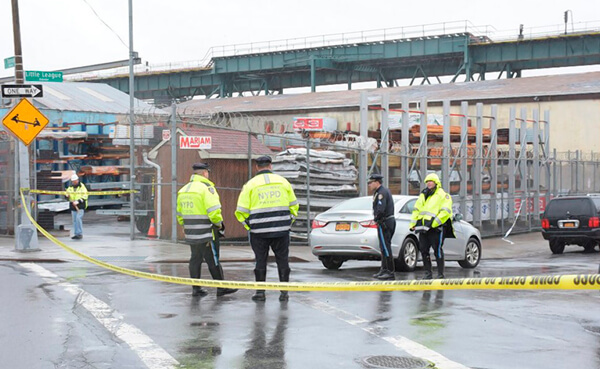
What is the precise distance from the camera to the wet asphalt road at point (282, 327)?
293 inches

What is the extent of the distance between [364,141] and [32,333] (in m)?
15.0

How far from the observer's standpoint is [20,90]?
17312mm

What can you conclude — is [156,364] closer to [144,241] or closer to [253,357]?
[253,357]

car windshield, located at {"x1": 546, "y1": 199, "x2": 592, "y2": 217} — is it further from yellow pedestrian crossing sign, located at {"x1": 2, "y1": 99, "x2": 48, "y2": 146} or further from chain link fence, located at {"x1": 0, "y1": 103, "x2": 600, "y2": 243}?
yellow pedestrian crossing sign, located at {"x1": 2, "y1": 99, "x2": 48, "y2": 146}

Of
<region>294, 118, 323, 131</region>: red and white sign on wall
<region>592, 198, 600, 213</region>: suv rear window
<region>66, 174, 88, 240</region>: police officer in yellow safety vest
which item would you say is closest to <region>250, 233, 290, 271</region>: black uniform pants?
<region>66, 174, 88, 240</region>: police officer in yellow safety vest

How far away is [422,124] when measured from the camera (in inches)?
1017

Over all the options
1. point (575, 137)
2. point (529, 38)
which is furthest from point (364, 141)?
point (529, 38)

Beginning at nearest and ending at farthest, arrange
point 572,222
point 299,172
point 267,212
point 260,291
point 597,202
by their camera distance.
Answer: point 267,212, point 260,291, point 299,172, point 572,222, point 597,202

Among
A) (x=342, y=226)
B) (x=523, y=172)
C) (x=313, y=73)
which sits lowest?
(x=342, y=226)

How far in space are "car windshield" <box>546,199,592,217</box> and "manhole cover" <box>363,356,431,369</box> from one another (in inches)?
671

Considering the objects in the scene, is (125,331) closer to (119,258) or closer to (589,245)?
(119,258)

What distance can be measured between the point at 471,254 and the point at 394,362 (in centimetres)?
1017

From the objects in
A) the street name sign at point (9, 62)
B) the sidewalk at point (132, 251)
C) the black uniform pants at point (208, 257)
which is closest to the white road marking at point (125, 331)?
the black uniform pants at point (208, 257)

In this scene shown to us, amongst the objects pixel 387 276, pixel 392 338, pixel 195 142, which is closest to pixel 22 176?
pixel 195 142
